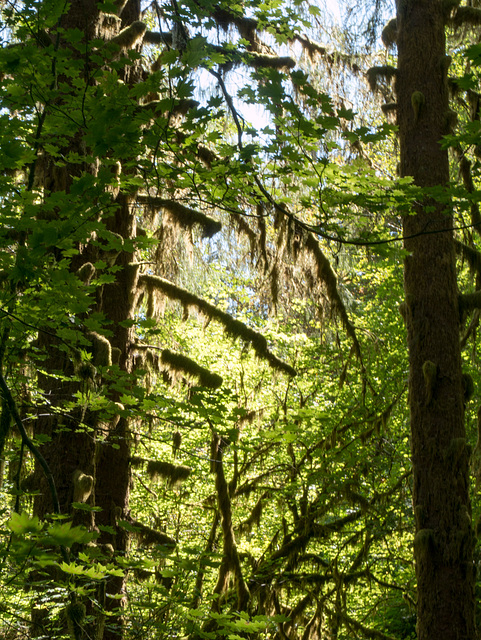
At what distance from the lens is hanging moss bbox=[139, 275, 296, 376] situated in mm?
7684

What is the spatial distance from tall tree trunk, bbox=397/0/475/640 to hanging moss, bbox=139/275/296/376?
81.8 inches

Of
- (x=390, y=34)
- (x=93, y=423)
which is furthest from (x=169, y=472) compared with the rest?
(x=390, y=34)

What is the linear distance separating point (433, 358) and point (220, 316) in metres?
2.79

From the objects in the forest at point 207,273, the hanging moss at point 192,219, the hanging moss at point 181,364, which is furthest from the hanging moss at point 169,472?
the hanging moss at point 192,219

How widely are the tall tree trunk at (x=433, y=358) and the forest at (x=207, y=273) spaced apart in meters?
0.02

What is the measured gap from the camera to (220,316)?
771 centimetres

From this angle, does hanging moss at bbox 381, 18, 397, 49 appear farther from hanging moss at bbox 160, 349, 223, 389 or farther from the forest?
hanging moss at bbox 160, 349, 223, 389

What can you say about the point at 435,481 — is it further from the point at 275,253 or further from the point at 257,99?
the point at 257,99

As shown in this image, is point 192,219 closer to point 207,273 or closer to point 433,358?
point 207,273

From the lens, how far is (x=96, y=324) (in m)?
3.80

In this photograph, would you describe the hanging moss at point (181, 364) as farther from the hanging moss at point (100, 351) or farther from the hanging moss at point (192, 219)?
the hanging moss at point (100, 351)

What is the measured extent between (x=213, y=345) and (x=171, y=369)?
7031 mm

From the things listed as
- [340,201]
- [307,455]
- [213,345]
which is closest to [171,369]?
[307,455]

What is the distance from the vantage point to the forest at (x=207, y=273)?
333 cm
